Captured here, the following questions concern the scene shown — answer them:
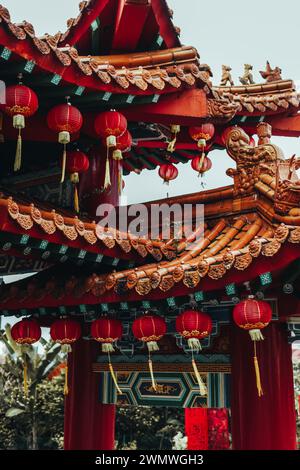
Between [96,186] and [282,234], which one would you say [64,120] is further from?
[282,234]

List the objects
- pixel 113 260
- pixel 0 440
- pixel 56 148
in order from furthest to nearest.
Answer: pixel 0 440 → pixel 56 148 → pixel 113 260

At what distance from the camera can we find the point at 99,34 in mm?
8094

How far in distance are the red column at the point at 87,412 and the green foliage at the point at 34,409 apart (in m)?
11.9

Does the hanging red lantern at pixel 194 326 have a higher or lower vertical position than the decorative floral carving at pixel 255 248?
lower

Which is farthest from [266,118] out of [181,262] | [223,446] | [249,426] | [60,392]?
[60,392]

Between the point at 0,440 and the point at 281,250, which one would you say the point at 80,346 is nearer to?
the point at 281,250

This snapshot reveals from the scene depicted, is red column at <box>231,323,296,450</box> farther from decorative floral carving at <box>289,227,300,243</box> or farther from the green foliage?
the green foliage

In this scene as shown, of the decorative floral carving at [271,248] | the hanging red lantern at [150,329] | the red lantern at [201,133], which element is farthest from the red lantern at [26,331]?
the decorative floral carving at [271,248]

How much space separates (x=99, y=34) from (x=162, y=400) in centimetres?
570

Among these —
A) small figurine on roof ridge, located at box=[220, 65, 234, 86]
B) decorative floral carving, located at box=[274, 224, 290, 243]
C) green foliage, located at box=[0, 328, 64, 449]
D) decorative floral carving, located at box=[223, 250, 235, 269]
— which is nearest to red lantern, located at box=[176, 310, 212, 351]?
decorative floral carving, located at box=[223, 250, 235, 269]

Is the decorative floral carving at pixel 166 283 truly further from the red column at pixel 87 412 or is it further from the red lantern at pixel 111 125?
the red column at pixel 87 412

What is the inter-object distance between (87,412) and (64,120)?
401 cm

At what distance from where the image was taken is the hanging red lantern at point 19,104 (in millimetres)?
5508

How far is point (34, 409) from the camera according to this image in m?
18.5
